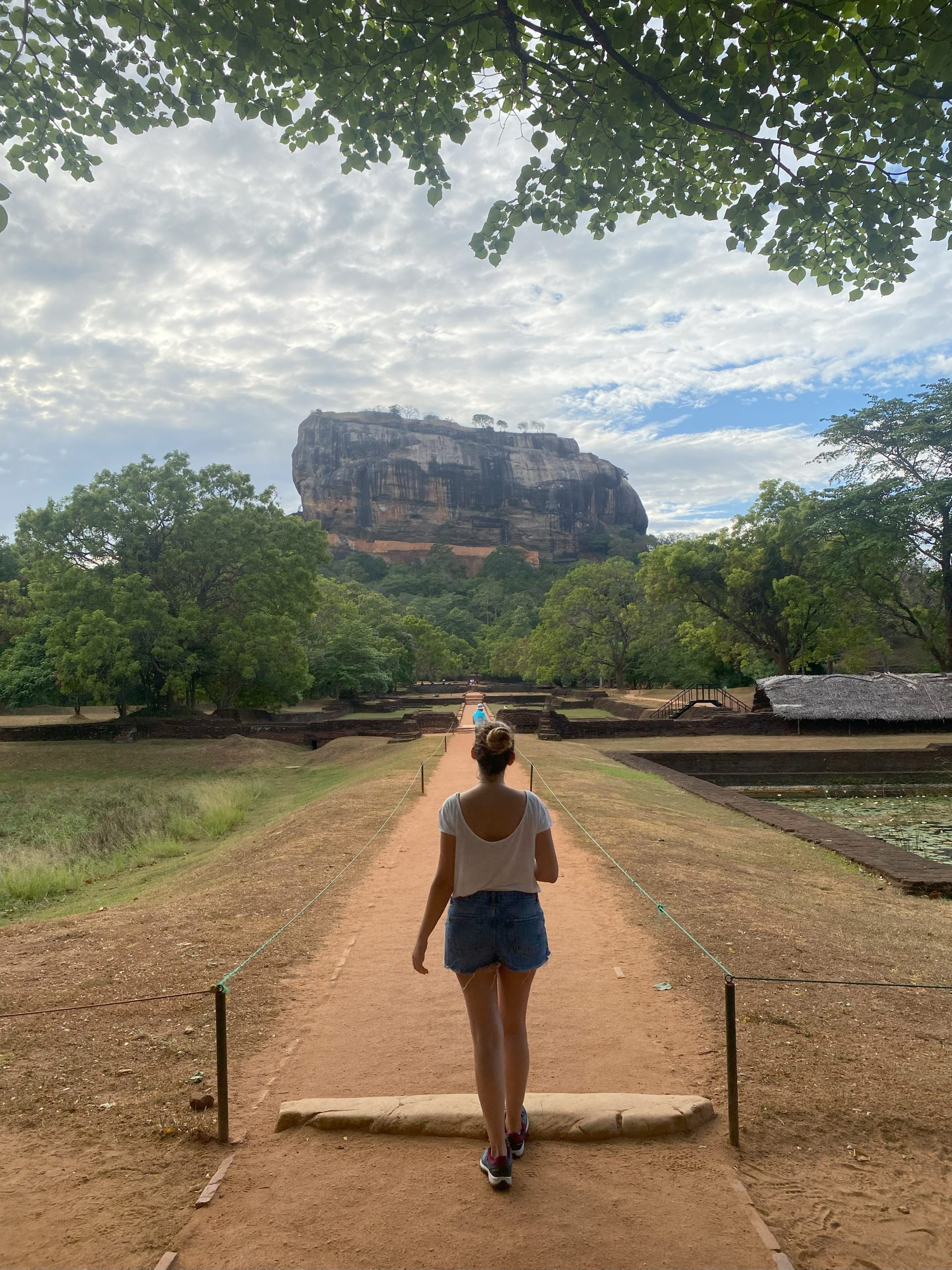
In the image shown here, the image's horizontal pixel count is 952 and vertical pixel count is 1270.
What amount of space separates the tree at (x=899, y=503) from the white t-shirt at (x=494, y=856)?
30424 millimetres

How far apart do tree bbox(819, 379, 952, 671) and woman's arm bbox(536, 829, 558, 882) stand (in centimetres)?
3034

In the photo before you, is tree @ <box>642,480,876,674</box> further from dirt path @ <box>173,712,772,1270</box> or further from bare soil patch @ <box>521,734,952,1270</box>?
dirt path @ <box>173,712,772,1270</box>

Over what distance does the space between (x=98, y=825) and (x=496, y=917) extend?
540 inches

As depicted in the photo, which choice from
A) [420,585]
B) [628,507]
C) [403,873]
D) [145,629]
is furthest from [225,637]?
[628,507]

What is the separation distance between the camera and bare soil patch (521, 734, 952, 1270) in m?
2.64

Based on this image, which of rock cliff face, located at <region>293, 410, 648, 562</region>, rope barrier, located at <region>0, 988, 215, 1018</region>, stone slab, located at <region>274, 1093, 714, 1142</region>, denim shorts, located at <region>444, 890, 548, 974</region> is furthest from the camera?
rock cliff face, located at <region>293, 410, 648, 562</region>

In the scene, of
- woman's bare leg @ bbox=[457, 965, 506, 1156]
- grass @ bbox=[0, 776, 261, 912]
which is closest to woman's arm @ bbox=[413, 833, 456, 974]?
woman's bare leg @ bbox=[457, 965, 506, 1156]

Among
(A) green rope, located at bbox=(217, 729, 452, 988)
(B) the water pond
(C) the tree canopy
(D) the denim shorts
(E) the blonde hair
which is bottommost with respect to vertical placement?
(B) the water pond

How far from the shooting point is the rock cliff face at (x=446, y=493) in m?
121

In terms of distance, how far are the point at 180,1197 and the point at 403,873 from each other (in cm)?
502

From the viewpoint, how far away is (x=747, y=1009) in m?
4.25

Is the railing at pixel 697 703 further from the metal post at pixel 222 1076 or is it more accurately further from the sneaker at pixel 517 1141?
the metal post at pixel 222 1076

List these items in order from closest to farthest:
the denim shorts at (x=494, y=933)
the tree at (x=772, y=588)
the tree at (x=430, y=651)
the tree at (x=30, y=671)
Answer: the denim shorts at (x=494, y=933), the tree at (x=30, y=671), the tree at (x=772, y=588), the tree at (x=430, y=651)

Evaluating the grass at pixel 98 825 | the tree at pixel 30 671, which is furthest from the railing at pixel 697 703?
the tree at pixel 30 671
